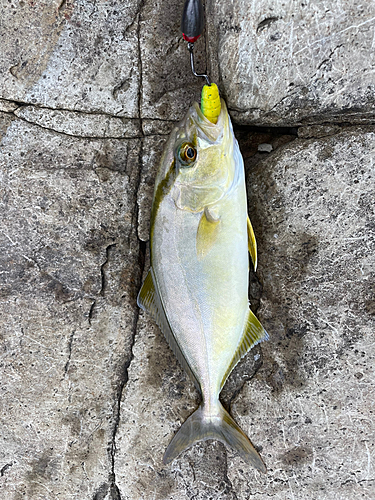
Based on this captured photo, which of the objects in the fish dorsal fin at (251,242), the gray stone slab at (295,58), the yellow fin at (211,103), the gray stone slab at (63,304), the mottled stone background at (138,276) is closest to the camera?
the yellow fin at (211,103)

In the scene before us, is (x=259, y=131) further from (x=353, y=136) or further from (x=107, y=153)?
(x=107, y=153)

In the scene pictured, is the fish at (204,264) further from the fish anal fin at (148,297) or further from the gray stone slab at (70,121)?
the gray stone slab at (70,121)

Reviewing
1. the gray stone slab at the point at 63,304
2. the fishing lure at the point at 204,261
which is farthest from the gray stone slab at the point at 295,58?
the gray stone slab at the point at 63,304

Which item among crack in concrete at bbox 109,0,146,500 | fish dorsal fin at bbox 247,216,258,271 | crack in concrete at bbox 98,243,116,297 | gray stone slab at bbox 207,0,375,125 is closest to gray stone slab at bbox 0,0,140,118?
crack in concrete at bbox 109,0,146,500

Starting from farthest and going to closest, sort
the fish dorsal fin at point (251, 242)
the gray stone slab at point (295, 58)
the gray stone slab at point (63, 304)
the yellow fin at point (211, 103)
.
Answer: the gray stone slab at point (63, 304) < the fish dorsal fin at point (251, 242) < the gray stone slab at point (295, 58) < the yellow fin at point (211, 103)

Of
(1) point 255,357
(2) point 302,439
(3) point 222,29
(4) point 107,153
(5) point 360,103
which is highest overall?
(3) point 222,29

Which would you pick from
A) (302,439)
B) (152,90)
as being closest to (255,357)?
(302,439)

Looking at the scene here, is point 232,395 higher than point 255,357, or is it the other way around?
point 255,357
